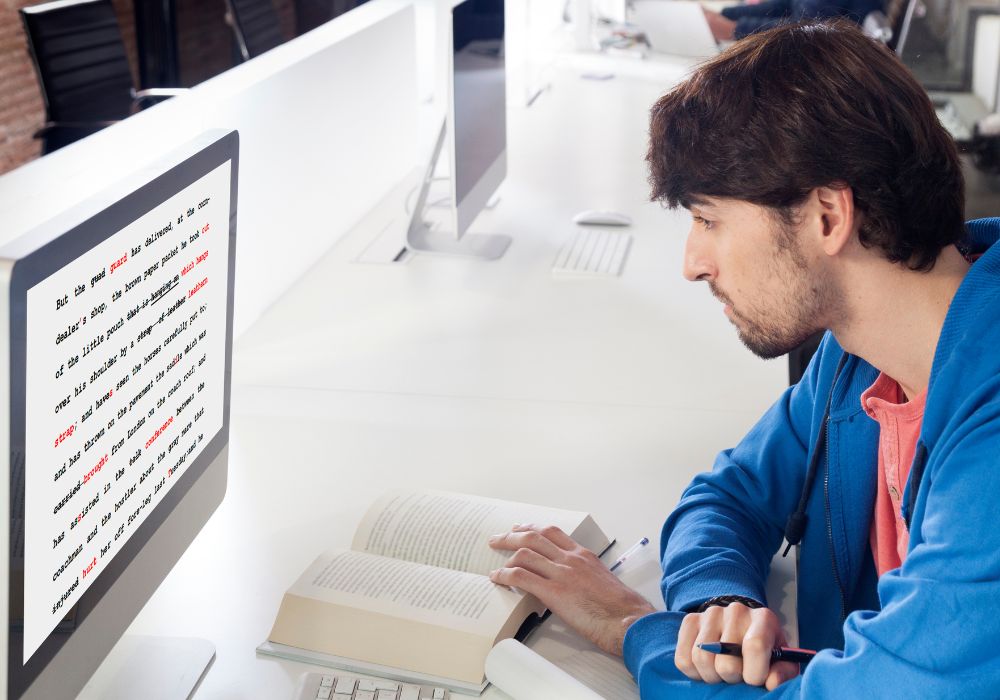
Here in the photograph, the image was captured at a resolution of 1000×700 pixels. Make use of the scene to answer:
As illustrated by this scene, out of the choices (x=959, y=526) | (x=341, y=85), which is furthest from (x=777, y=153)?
(x=341, y=85)

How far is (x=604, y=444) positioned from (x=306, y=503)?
16.8 inches

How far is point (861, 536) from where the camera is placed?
119 cm

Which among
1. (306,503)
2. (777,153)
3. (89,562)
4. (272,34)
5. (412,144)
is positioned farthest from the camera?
(272,34)

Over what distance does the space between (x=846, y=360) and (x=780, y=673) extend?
38 centimetres

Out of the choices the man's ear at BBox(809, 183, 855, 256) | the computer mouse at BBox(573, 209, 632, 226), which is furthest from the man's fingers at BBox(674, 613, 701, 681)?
the computer mouse at BBox(573, 209, 632, 226)

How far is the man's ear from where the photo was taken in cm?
98

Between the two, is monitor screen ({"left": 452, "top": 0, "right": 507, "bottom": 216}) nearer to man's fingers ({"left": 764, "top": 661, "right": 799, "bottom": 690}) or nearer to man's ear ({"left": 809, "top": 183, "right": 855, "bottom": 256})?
man's ear ({"left": 809, "top": 183, "right": 855, "bottom": 256})

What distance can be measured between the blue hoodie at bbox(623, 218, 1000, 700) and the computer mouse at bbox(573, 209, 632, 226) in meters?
1.22

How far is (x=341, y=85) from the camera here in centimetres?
243

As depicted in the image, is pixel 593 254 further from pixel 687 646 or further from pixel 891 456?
pixel 687 646

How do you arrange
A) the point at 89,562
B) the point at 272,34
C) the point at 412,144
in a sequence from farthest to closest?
the point at 272,34
the point at 412,144
the point at 89,562

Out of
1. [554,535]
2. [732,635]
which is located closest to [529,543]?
[554,535]

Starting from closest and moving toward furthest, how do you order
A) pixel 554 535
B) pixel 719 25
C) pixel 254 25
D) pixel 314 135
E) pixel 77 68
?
pixel 554 535, pixel 314 135, pixel 77 68, pixel 254 25, pixel 719 25

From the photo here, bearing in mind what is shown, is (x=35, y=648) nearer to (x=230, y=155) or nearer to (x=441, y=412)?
(x=230, y=155)
